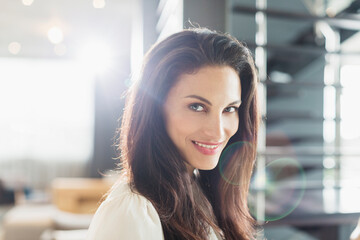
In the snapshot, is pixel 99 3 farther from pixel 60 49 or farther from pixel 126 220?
pixel 126 220

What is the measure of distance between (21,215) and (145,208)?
367cm

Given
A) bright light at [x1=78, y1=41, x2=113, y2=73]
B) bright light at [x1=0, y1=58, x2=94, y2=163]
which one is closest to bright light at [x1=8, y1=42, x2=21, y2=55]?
bright light at [x1=0, y1=58, x2=94, y2=163]

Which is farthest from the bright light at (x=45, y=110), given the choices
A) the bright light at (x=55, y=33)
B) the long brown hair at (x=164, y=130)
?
the long brown hair at (x=164, y=130)

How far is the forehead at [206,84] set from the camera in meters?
1.01

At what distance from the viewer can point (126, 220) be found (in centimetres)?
79

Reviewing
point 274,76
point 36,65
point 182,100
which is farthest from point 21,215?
point 36,65

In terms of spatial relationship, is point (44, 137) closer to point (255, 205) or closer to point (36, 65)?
point (36, 65)

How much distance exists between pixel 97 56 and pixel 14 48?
1803 mm

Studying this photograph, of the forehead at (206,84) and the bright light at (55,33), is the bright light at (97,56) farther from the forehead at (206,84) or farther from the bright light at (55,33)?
the forehead at (206,84)

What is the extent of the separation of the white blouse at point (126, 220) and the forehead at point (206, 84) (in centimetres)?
34

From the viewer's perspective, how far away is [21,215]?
3.96 m

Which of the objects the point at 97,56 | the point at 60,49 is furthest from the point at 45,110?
the point at 97,56

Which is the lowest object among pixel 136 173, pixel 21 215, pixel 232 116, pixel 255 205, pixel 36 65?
pixel 21 215

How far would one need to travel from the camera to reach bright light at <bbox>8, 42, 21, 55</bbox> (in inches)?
272
